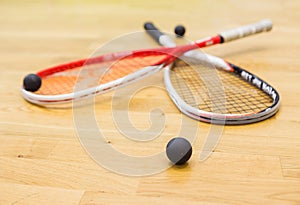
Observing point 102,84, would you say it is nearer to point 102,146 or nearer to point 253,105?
point 102,146

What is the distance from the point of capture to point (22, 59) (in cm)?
148

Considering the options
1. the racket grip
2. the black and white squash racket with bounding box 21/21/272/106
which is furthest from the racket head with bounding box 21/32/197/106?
the racket grip

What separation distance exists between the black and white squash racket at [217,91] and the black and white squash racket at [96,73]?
0.14 feet

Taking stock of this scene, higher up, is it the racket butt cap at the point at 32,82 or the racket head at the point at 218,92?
the racket butt cap at the point at 32,82

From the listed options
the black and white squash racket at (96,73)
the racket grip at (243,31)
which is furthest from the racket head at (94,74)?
the racket grip at (243,31)

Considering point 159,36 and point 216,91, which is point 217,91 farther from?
point 159,36

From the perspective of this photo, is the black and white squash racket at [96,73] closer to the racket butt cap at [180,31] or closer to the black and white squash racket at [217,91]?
the black and white squash racket at [217,91]

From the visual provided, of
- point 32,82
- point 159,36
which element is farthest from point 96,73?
point 159,36

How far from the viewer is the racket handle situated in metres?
1.46

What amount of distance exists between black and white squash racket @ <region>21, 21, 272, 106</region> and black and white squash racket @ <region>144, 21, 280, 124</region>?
0.04 meters

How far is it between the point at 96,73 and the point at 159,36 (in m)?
0.33

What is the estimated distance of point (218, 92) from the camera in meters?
1.17

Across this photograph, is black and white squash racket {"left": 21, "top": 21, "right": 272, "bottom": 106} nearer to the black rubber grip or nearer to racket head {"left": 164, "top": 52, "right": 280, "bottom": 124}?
racket head {"left": 164, "top": 52, "right": 280, "bottom": 124}

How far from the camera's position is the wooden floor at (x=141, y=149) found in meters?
0.83
